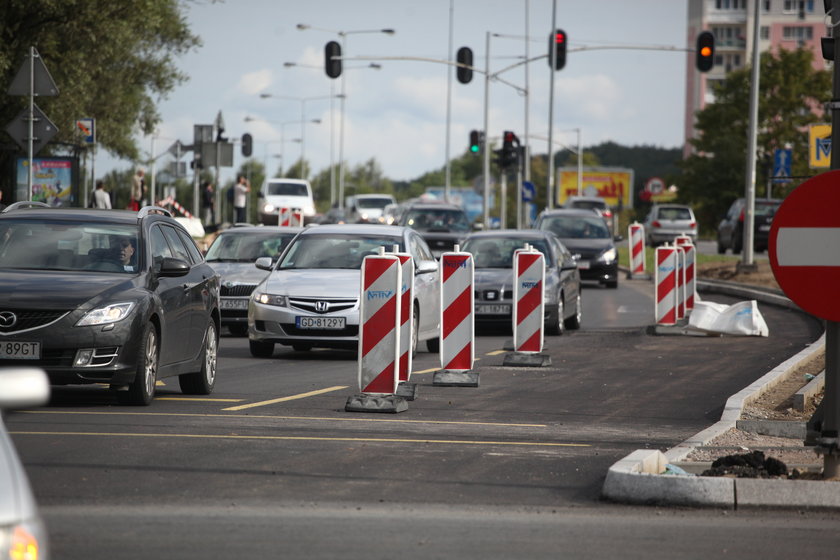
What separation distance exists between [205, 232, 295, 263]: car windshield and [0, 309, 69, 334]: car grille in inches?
442

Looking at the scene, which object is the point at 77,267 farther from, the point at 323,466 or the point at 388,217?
the point at 388,217

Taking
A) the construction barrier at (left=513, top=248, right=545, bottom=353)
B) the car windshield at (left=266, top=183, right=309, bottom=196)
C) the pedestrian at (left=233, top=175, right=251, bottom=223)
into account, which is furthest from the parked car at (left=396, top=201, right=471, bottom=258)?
the car windshield at (left=266, top=183, right=309, bottom=196)

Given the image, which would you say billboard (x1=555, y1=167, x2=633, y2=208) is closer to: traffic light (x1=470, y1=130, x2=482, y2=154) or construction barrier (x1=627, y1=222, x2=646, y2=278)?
traffic light (x1=470, y1=130, x2=482, y2=154)

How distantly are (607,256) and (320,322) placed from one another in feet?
62.8

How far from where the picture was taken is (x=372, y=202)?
72.3 m

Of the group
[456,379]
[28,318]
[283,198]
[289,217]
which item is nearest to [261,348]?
[456,379]

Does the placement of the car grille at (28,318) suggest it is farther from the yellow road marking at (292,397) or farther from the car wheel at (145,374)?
the yellow road marking at (292,397)

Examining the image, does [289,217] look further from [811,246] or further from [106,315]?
[811,246]

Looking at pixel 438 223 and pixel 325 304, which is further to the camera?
pixel 438 223

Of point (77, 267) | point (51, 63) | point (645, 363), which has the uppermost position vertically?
point (51, 63)

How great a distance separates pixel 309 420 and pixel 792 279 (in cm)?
443

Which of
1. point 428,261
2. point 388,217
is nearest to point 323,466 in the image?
point 428,261

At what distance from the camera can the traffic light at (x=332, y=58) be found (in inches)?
1796

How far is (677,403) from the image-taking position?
1320cm
